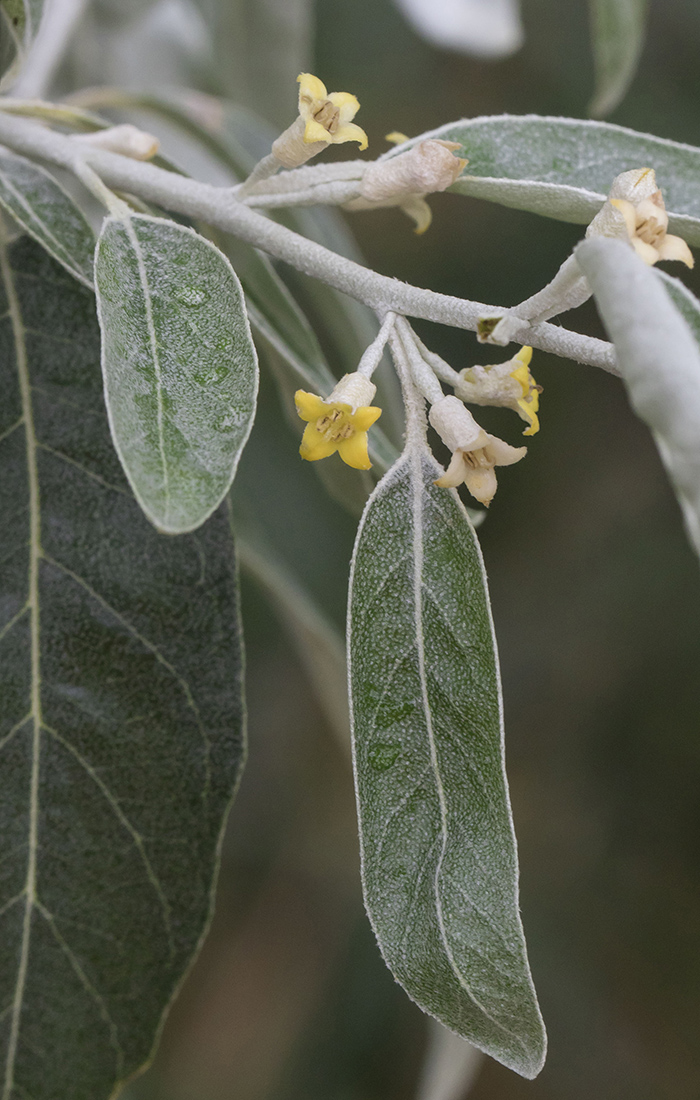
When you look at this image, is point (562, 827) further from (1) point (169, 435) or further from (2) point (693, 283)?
(1) point (169, 435)

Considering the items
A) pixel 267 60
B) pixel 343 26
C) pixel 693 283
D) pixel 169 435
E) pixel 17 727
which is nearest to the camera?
pixel 169 435

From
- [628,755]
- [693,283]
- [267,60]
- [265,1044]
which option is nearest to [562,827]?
[628,755]

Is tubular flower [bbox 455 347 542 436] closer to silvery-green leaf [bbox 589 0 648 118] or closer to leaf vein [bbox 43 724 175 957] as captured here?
leaf vein [bbox 43 724 175 957]

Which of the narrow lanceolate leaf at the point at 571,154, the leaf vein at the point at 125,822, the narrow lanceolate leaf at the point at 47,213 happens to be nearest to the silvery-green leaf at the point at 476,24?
the narrow lanceolate leaf at the point at 571,154

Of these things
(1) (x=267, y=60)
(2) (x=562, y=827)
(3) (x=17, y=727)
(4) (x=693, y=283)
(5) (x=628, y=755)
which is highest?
(4) (x=693, y=283)

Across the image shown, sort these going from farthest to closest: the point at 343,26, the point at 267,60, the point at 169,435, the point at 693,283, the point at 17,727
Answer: the point at 343,26
the point at 693,283
the point at 267,60
the point at 17,727
the point at 169,435

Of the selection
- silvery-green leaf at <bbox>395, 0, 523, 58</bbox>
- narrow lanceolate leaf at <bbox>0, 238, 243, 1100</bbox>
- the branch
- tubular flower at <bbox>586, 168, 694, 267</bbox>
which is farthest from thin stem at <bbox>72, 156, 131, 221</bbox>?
silvery-green leaf at <bbox>395, 0, 523, 58</bbox>
